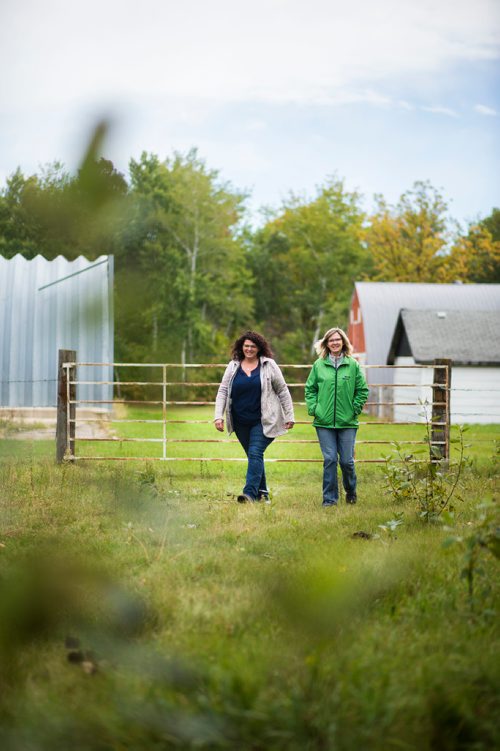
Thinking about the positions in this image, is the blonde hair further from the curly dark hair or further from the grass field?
the grass field

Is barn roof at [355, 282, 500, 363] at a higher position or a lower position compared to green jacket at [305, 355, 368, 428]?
higher

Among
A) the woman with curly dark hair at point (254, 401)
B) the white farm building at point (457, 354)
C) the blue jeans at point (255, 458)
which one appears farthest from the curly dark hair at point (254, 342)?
the white farm building at point (457, 354)

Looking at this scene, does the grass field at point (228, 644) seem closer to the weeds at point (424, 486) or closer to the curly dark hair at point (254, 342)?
the weeds at point (424, 486)

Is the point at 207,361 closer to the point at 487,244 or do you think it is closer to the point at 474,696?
the point at 487,244

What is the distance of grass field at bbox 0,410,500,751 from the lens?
1.44 m

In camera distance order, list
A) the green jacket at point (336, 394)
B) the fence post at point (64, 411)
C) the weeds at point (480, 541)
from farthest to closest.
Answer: the fence post at point (64, 411)
the green jacket at point (336, 394)
the weeds at point (480, 541)

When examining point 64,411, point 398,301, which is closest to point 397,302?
point 398,301

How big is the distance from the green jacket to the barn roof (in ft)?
78.2

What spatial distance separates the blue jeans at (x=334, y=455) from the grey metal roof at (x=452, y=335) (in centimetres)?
1859

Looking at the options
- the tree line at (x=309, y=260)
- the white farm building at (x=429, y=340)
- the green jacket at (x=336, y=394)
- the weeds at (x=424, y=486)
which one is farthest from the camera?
the tree line at (x=309, y=260)

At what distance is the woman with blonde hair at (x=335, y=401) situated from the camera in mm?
6719

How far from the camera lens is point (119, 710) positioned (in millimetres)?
1893

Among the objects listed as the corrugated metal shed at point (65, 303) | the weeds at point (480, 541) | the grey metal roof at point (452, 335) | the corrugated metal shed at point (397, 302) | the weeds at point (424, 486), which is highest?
A: the corrugated metal shed at point (397, 302)

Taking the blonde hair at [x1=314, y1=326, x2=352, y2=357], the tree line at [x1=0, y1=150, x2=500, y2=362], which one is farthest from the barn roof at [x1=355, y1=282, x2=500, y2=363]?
the blonde hair at [x1=314, y1=326, x2=352, y2=357]
